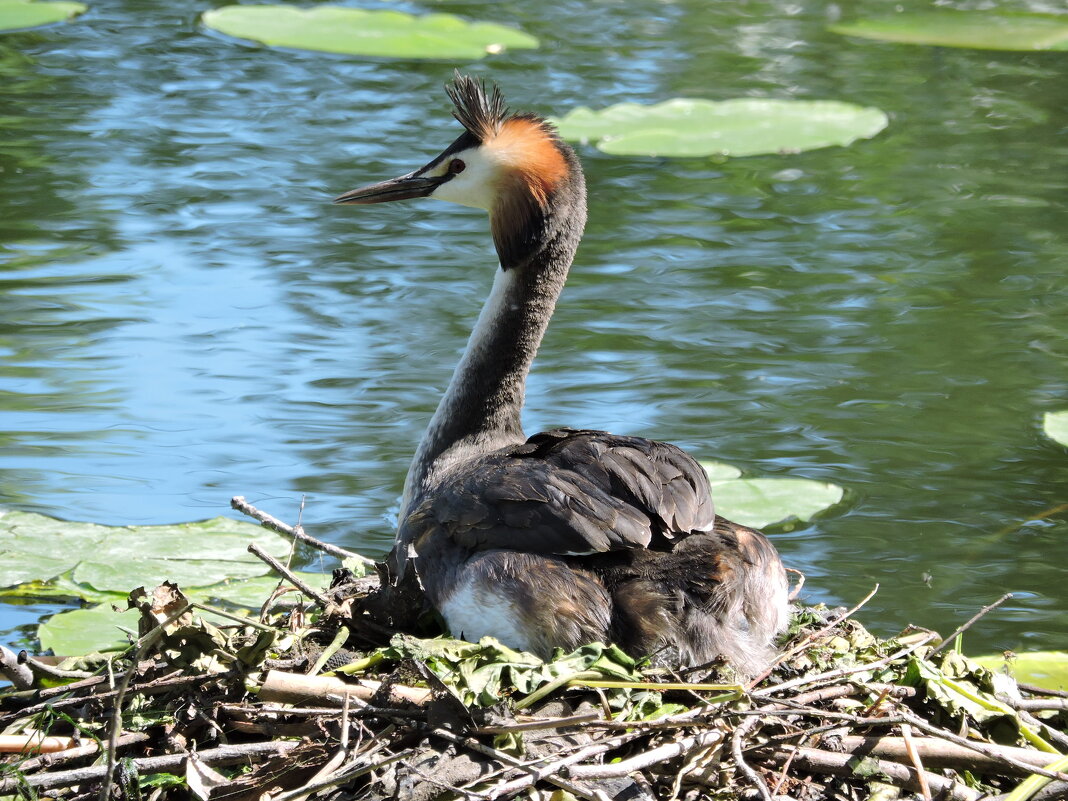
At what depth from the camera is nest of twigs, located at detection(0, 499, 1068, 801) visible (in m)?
3.12

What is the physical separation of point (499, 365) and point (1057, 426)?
8.28 ft

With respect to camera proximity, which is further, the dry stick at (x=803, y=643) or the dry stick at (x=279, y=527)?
the dry stick at (x=279, y=527)

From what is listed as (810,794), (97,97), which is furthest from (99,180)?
(810,794)

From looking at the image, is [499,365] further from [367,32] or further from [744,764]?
[367,32]

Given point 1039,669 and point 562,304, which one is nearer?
point 1039,669

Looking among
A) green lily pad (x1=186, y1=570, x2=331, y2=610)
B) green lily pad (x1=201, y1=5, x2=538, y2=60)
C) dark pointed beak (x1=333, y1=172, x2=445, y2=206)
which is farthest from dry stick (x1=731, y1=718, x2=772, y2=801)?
green lily pad (x1=201, y1=5, x2=538, y2=60)

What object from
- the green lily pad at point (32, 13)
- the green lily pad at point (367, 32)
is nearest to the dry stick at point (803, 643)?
the green lily pad at point (367, 32)

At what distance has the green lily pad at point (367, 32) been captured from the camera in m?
10.8

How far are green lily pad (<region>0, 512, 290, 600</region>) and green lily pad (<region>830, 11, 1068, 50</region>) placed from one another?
27.3 feet

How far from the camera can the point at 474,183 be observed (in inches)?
191

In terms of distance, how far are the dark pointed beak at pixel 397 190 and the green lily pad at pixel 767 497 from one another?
1.44 m

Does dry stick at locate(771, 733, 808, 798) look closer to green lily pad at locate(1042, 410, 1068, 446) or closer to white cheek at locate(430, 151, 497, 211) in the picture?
white cheek at locate(430, 151, 497, 211)

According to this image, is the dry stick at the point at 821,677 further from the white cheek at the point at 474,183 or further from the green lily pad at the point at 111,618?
the white cheek at the point at 474,183

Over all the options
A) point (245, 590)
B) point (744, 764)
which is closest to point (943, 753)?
Answer: point (744, 764)
